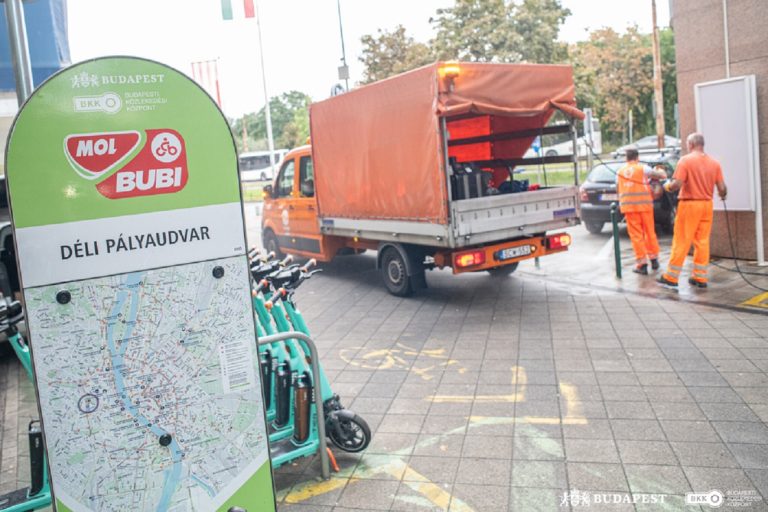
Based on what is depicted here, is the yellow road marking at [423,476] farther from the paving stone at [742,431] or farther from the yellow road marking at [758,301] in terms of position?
the yellow road marking at [758,301]

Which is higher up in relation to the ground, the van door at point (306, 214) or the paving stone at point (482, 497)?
the van door at point (306, 214)

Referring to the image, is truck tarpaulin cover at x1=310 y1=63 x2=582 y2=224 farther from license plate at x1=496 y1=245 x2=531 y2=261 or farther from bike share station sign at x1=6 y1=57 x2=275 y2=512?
bike share station sign at x1=6 y1=57 x2=275 y2=512

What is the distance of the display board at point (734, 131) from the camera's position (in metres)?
8.95

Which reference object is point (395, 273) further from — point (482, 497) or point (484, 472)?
point (482, 497)

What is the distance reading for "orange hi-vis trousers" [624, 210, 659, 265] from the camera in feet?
31.1

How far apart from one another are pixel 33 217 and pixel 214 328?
Answer: 0.85 metres

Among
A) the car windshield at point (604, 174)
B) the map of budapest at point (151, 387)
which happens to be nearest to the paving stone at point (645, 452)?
the map of budapest at point (151, 387)

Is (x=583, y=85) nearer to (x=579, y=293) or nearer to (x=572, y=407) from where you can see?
(x=579, y=293)

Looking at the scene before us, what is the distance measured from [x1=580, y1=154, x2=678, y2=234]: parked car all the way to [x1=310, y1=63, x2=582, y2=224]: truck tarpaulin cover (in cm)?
399

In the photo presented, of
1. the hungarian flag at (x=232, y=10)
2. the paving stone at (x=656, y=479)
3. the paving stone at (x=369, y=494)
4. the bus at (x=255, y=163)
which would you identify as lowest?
the paving stone at (x=656, y=479)

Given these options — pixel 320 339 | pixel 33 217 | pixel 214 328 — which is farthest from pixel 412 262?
pixel 33 217

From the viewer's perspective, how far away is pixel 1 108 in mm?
8094

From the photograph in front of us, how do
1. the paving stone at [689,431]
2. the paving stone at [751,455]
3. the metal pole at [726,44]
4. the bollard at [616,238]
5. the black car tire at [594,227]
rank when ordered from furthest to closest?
the black car tire at [594,227]
the bollard at [616,238]
the metal pole at [726,44]
the paving stone at [689,431]
the paving stone at [751,455]

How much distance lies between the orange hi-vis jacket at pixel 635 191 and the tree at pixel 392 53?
20783 millimetres
